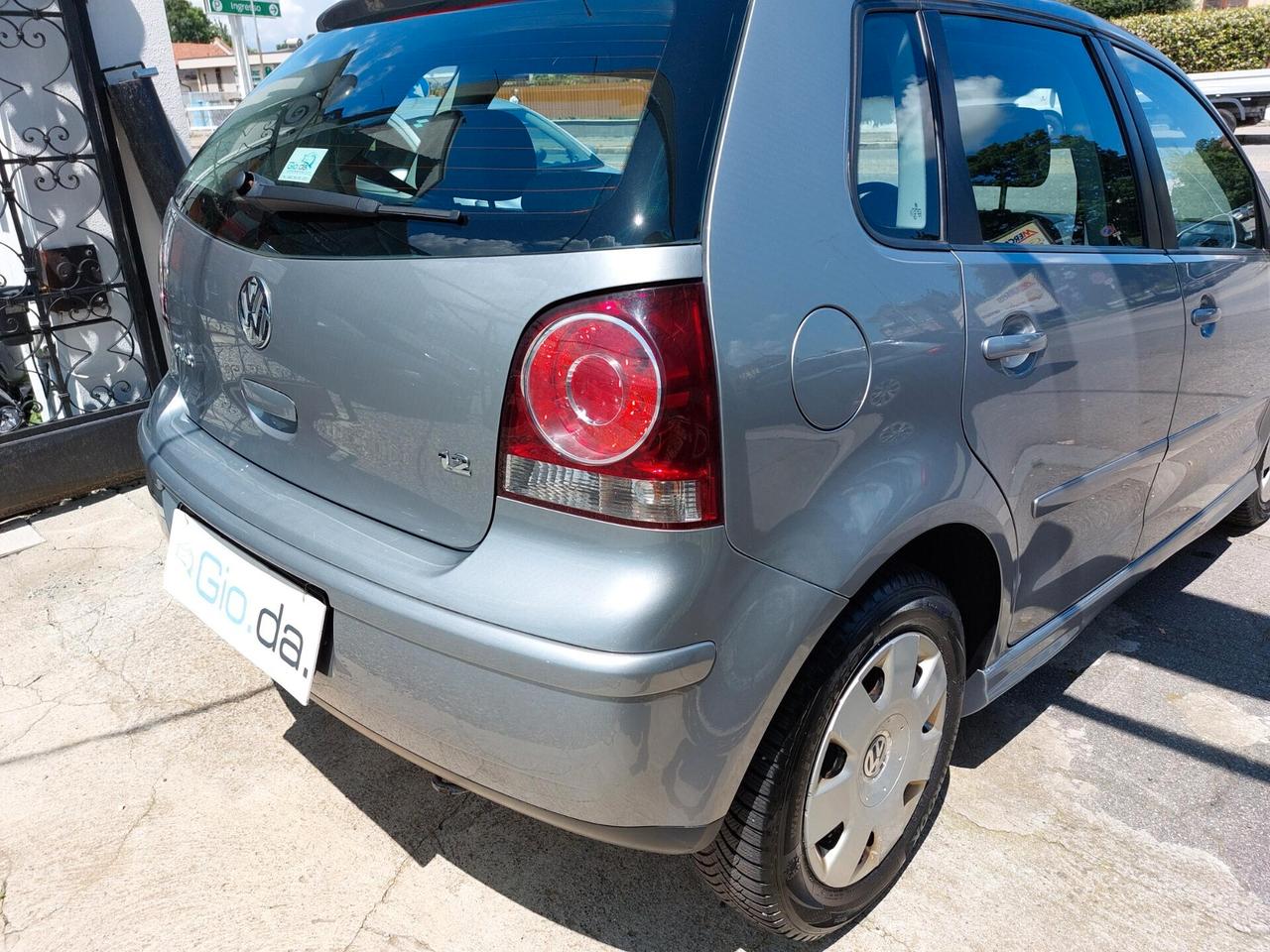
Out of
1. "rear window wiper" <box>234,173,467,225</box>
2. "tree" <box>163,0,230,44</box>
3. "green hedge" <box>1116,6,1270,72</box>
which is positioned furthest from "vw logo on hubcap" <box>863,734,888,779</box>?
"tree" <box>163,0,230,44</box>

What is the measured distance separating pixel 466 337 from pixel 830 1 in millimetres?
779

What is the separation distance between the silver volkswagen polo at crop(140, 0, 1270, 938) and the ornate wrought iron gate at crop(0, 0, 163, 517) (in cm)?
178

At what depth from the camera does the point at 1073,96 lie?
219cm

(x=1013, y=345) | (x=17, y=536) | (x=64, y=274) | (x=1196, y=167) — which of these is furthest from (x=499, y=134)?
(x=64, y=274)

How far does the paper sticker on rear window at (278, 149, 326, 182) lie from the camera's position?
5.55 ft

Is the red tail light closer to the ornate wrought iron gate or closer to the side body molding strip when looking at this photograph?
the side body molding strip

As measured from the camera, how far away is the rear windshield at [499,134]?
4.41 feet

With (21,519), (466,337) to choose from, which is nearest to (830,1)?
(466,337)

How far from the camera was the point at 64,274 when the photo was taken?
12.2ft

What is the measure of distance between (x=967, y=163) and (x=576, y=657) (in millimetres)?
1185

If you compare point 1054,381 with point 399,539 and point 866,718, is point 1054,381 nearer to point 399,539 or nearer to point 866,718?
point 866,718

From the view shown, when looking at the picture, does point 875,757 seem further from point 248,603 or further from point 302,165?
point 302,165

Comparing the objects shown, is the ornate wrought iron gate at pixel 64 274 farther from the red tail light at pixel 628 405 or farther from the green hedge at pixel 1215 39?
the green hedge at pixel 1215 39

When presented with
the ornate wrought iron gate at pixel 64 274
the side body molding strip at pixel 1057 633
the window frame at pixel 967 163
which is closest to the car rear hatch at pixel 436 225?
the window frame at pixel 967 163
